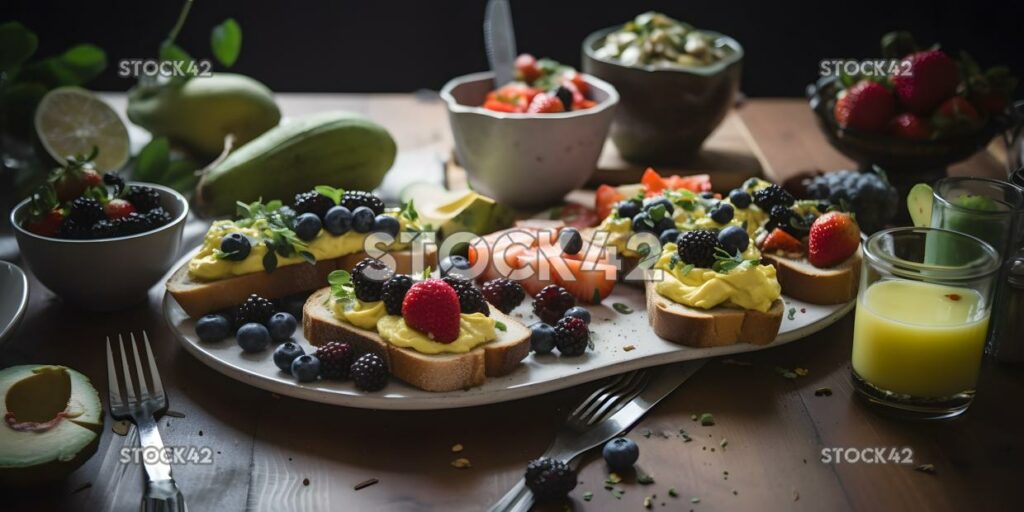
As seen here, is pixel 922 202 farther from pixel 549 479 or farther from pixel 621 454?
pixel 549 479

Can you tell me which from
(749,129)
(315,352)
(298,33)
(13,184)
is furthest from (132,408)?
(298,33)

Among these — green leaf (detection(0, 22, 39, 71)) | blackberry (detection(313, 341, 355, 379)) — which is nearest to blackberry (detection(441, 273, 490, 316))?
blackberry (detection(313, 341, 355, 379))

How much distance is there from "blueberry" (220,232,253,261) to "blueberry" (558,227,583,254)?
72cm

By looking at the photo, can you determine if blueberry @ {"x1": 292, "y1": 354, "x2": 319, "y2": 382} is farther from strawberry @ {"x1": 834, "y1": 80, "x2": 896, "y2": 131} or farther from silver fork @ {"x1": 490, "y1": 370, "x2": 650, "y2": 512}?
strawberry @ {"x1": 834, "y1": 80, "x2": 896, "y2": 131}

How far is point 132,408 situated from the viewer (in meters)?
1.87

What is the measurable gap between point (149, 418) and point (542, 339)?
29.5 inches

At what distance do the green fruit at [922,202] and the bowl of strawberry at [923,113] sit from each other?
56cm

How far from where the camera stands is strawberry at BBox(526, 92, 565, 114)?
283 centimetres

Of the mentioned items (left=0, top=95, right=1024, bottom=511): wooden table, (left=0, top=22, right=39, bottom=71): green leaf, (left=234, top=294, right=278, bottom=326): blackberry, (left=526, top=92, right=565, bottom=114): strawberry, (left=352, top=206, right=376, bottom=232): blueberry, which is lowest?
(left=0, top=95, right=1024, bottom=511): wooden table

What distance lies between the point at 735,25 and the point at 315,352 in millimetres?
3281

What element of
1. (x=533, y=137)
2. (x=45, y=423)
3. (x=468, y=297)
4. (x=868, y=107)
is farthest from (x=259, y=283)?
(x=868, y=107)

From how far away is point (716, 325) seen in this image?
2.05 m

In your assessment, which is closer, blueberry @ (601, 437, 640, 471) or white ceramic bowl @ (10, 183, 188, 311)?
blueberry @ (601, 437, 640, 471)

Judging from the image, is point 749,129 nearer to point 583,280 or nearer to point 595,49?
point 595,49
